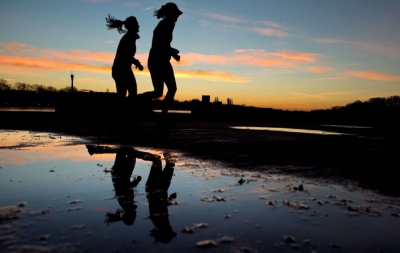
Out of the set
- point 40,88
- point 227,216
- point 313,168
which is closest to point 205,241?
point 227,216

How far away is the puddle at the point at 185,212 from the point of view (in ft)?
5.31

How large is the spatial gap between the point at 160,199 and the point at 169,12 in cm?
714

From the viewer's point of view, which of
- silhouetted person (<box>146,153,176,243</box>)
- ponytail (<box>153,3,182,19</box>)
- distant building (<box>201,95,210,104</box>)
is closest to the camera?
silhouetted person (<box>146,153,176,243</box>)

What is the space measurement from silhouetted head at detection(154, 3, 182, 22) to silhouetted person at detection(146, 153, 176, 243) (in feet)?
19.1

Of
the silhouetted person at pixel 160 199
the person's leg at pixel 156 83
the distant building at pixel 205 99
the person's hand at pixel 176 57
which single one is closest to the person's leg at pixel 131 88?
the person's leg at pixel 156 83

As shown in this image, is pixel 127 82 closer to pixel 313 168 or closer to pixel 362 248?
pixel 313 168

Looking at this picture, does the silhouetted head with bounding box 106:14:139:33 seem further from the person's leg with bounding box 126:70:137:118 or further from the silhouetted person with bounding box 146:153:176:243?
the silhouetted person with bounding box 146:153:176:243

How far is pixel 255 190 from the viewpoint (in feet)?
8.79

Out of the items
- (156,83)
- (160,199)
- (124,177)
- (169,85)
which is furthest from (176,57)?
(160,199)

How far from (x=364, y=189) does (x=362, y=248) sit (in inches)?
50.8

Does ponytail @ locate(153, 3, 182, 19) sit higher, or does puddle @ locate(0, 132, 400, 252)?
ponytail @ locate(153, 3, 182, 19)

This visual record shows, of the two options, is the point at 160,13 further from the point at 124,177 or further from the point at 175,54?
the point at 124,177

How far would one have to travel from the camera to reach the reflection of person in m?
2.01

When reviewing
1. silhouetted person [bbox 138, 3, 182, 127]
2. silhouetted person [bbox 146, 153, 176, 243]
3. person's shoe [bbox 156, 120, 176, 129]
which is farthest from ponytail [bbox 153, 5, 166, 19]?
silhouetted person [bbox 146, 153, 176, 243]
